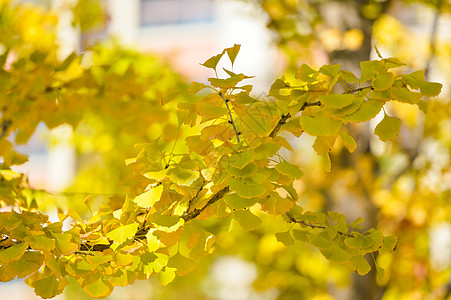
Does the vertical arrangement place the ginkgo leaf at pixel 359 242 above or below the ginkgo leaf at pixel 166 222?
below

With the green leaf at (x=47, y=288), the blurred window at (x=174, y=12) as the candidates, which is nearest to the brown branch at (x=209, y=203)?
the green leaf at (x=47, y=288)

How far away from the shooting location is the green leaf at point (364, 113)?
399 mm

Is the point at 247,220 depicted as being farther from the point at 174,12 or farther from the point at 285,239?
the point at 174,12

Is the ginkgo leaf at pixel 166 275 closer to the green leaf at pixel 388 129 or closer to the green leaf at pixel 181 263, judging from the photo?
the green leaf at pixel 181 263

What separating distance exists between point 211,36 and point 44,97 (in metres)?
4.01

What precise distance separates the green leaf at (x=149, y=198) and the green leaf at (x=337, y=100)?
0.15m

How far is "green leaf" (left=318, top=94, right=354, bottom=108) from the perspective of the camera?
0.39 m

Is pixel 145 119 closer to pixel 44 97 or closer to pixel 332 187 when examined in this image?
pixel 44 97

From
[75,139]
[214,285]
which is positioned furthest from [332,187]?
[214,285]

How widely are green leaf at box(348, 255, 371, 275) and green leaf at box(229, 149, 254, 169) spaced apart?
0.48 feet

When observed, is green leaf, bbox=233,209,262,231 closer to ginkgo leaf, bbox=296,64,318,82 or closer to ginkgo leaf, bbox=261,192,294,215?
ginkgo leaf, bbox=261,192,294,215

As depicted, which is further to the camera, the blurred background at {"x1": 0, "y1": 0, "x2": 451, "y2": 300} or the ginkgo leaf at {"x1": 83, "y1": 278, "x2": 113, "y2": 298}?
the blurred background at {"x1": 0, "y1": 0, "x2": 451, "y2": 300}

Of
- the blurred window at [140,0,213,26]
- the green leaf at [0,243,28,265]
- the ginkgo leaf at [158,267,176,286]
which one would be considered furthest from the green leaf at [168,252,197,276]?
the blurred window at [140,0,213,26]

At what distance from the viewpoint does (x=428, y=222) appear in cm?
174
